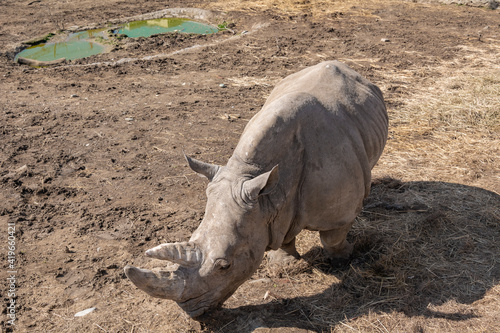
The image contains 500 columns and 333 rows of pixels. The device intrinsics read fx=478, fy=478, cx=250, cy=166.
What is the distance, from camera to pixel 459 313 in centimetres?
414

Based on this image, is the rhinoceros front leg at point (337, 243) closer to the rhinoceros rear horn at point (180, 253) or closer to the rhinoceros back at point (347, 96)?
the rhinoceros back at point (347, 96)

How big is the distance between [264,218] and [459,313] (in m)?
1.96

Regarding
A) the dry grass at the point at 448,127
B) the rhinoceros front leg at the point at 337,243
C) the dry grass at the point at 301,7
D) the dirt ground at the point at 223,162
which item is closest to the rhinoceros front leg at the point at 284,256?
the dirt ground at the point at 223,162

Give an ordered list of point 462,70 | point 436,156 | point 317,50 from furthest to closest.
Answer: point 317,50, point 462,70, point 436,156

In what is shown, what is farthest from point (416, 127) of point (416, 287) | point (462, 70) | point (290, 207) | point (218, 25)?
point (218, 25)

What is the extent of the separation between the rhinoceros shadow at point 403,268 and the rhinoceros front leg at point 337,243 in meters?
0.12

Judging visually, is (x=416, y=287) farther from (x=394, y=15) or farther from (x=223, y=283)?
(x=394, y=15)

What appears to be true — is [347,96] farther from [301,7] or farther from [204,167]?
[301,7]

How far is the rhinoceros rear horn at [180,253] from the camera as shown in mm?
3323

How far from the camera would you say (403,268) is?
480 centimetres

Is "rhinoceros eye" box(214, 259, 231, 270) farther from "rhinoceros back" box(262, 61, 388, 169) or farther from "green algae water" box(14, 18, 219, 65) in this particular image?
"green algae water" box(14, 18, 219, 65)

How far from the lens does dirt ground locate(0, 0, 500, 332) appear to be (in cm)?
437

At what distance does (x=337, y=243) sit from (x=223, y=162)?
289 centimetres

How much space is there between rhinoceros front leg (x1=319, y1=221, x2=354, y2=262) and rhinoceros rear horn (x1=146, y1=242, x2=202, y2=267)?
161 centimetres
